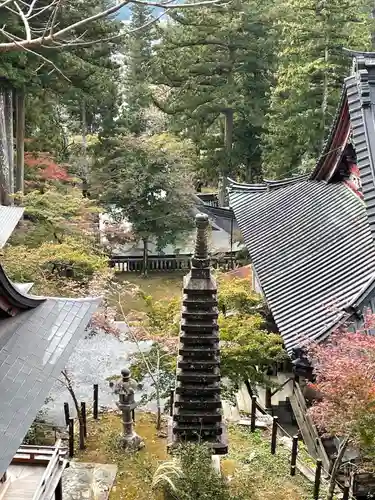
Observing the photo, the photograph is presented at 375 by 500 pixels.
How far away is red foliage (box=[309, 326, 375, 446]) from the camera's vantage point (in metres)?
9.09

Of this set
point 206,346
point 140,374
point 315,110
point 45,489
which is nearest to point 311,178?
point 315,110

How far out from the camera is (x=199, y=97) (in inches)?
1254

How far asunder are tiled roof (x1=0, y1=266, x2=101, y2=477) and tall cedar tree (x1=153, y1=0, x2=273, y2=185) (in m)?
23.5

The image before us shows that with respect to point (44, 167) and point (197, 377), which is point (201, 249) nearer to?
point (197, 377)

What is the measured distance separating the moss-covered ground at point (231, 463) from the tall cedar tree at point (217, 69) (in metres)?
21.2

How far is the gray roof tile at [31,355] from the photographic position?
22.1ft

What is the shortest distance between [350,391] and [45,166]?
19.6m

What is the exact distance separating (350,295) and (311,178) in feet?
27.7

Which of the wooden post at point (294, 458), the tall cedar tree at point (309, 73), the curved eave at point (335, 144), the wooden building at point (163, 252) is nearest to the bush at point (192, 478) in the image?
the wooden post at point (294, 458)

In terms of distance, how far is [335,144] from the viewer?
17703 mm

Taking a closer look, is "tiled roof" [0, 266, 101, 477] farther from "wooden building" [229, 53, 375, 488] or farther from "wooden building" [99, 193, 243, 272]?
"wooden building" [99, 193, 243, 272]

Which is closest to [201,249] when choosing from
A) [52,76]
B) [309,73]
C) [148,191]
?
[52,76]

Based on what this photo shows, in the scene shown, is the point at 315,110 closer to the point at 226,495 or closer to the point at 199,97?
the point at 199,97

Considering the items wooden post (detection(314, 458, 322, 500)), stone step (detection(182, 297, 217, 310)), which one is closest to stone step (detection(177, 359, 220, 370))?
stone step (detection(182, 297, 217, 310))
